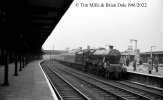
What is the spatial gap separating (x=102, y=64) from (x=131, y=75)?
266 cm

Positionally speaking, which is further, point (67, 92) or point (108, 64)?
point (108, 64)

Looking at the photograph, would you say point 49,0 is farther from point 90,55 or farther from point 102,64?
point 90,55

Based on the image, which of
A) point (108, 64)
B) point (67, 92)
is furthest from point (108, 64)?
Result: point (67, 92)

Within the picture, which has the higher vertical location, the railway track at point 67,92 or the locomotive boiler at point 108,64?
the locomotive boiler at point 108,64

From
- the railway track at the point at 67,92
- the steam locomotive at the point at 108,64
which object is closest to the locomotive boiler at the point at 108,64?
the steam locomotive at the point at 108,64

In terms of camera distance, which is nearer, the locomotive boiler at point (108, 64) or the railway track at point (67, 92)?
the railway track at point (67, 92)

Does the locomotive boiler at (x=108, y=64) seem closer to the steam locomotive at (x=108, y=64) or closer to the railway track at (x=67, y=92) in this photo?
the steam locomotive at (x=108, y=64)

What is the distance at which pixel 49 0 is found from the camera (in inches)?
290

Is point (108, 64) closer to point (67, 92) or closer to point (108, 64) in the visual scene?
point (108, 64)

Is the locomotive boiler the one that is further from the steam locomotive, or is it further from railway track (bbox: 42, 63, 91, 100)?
railway track (bbox: 42, 63, 91, 100)

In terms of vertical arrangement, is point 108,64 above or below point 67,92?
above

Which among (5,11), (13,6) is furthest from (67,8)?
(5,11)

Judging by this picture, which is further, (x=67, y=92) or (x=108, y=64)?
(x=108, y=64)

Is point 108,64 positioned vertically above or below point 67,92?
above
